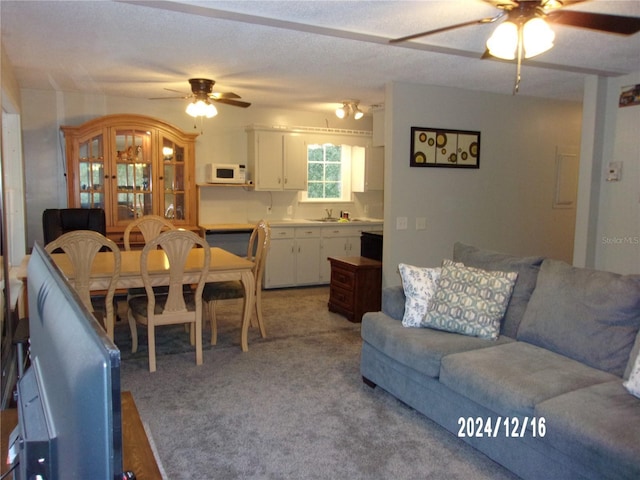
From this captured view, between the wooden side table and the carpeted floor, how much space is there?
0.63 meters

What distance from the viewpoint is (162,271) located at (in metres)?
3.55

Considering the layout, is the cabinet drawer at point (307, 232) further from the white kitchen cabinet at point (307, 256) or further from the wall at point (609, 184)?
the wall at point (609, 184)

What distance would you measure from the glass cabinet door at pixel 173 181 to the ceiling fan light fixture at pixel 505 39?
13.5 ft

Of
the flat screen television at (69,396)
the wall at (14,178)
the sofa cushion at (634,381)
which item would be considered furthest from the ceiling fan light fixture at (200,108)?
the flat screen television at (69,396)

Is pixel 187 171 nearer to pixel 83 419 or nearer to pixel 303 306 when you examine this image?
pixel 303 306

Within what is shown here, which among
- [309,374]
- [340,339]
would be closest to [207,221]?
[340,339]

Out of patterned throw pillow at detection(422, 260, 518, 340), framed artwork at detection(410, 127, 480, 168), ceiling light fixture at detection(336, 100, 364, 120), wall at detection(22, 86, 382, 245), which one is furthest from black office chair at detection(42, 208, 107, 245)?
patterned throw pillow at detection(422, 260, 518, 340)

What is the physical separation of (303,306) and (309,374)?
1.92 meters

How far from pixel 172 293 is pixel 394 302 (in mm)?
1559

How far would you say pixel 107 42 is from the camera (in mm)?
3504

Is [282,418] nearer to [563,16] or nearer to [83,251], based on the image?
[83,251]

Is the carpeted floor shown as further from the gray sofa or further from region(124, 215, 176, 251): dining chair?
region(124, 215, 176, 251): dining chair

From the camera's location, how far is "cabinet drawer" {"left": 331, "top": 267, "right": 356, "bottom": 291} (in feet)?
16.0
